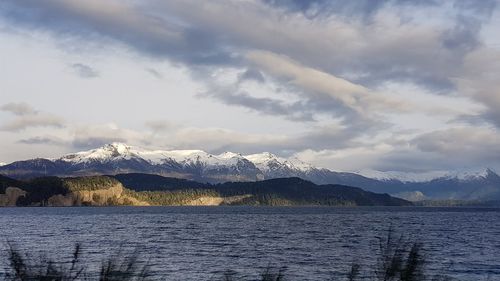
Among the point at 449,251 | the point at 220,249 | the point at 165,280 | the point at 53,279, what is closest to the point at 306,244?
the point at 220,249

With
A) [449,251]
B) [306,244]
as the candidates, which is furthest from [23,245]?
[449,251]

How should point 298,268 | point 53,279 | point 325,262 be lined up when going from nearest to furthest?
point 53,279, point 298,268, point 325,262

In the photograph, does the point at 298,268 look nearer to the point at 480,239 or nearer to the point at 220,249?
the point at 220,249

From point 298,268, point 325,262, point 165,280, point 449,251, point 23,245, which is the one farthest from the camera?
point 23,245

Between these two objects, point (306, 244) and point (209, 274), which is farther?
point (306, 244)

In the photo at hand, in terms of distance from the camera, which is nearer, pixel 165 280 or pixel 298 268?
pixel 165 280

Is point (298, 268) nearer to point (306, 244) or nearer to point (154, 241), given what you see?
point (306, 244)

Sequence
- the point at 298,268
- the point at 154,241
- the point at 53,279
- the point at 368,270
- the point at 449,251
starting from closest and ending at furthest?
the point at 53,279, the point at 368,270, the point at 298,268, the point at 449,251, the point at 154,241

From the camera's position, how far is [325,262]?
224 ft

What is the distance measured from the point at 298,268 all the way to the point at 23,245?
44035mm

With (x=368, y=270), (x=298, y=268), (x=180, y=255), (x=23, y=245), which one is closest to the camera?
(x=368, y=270)

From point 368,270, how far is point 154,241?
4689 centimetres

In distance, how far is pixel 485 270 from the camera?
206 feet

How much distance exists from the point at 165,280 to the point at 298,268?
1599cm
